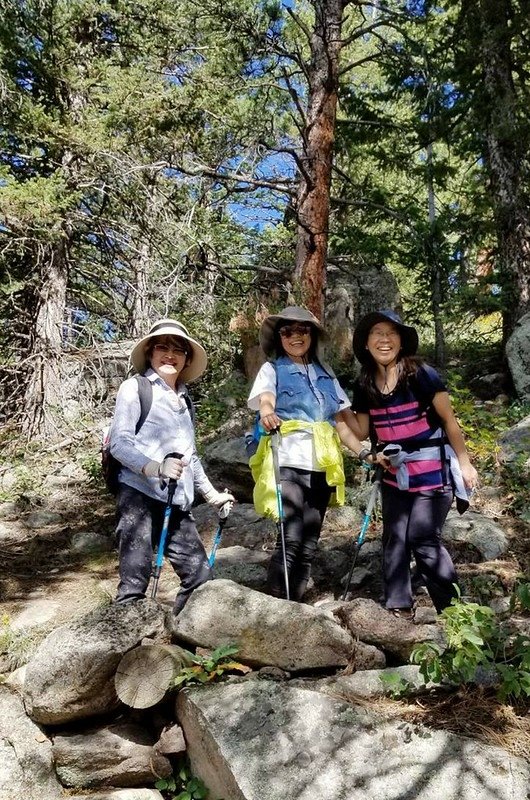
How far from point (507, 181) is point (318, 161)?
5.15 metres

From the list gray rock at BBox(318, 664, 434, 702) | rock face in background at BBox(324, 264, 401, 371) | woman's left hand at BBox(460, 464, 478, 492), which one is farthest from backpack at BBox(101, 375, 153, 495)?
rock face in background at BBox(324, 264, 401, 371)

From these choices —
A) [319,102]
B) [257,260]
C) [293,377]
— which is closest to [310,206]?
[319,102]

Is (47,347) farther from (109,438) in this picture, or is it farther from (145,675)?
(145,675)

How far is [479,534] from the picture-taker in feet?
18.3

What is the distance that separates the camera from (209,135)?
9195 mm

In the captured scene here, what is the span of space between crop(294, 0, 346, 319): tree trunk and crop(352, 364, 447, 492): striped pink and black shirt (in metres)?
3.36

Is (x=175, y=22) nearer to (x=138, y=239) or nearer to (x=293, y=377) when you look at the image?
(x=138, y=239)

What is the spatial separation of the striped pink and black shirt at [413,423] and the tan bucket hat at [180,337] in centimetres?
124

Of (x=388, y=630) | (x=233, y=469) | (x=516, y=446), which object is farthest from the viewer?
(x=233, y=469)

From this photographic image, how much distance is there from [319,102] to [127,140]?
3.28 metres

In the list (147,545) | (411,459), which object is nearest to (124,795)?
(147,545)

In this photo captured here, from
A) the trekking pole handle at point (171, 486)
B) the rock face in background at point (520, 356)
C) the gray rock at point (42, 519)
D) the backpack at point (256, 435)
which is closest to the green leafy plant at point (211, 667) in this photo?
the trekking pole handle at point (171, 486)

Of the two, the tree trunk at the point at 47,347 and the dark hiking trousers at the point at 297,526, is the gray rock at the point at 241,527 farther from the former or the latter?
the tree trunk at the point at 47,347

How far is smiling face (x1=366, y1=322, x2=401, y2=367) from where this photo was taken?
3.90 meters
